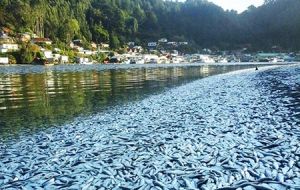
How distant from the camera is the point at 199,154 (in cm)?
1783

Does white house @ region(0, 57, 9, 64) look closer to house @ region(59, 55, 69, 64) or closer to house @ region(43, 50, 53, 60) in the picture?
house @ region(43, 50, 53, 60)

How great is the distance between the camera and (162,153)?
18188mm

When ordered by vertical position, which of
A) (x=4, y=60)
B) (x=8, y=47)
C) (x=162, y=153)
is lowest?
(x=162, y=153)

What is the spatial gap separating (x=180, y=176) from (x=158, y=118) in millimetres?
13080

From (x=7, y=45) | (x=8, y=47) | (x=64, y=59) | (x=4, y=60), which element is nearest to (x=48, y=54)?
(x=64, y=59)

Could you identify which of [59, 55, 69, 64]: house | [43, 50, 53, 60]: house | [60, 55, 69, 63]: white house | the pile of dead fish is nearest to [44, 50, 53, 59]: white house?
[43, 50, 53, 60]: house

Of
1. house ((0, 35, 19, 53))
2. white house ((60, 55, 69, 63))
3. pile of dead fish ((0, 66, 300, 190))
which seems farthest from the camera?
white house ((60, 55, 69, 63))

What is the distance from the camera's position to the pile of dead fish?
14344mm

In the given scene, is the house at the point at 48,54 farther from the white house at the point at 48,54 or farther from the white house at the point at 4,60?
the white house at the point at 4,60

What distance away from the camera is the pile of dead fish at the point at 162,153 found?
565 inches

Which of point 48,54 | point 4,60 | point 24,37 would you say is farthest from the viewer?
point 24,37

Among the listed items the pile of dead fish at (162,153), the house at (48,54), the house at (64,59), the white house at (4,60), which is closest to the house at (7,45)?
the white house at (4,60)

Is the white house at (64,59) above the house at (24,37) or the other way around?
the other way around

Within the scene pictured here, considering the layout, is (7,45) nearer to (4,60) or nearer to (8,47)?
(8,47)
